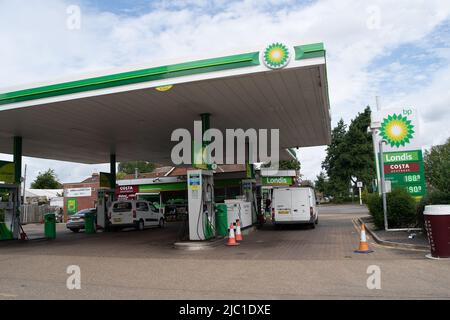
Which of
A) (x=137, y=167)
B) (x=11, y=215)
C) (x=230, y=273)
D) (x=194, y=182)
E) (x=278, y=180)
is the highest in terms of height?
(x=137, y=167)

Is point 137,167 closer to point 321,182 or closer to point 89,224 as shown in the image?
point 321,182

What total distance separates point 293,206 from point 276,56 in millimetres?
9233

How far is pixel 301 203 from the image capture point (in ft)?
59.3

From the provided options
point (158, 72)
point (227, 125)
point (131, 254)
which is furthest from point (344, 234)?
point (158, 72)

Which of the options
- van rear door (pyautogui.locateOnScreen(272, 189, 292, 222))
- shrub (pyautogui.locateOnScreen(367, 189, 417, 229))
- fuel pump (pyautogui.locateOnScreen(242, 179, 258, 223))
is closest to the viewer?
shrub (pyautogui.locateOnScreen(367, 189, 417, 229))

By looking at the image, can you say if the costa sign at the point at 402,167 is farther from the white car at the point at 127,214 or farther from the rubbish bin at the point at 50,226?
the rubbish bin at the point at 50,226

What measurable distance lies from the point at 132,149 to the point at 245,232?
927 centimetres

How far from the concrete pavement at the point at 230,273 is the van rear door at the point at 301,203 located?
4.62 m

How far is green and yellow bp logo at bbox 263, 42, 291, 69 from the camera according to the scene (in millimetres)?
10266

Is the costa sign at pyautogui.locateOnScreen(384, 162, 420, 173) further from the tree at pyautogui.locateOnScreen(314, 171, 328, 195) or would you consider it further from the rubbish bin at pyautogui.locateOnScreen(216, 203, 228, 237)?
Result: the tree at pyautogui.locateOnScreen(314, 171, 328, 195)

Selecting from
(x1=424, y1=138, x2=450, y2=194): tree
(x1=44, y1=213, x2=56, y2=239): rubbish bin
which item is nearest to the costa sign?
(x1=424, y1=138, x2=450, y2=194): tree

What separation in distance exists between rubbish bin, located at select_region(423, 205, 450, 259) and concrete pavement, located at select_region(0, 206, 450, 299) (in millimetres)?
451

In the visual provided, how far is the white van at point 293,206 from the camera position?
18.0 m

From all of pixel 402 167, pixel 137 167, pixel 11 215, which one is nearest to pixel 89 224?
Answer: pixel 11 215
